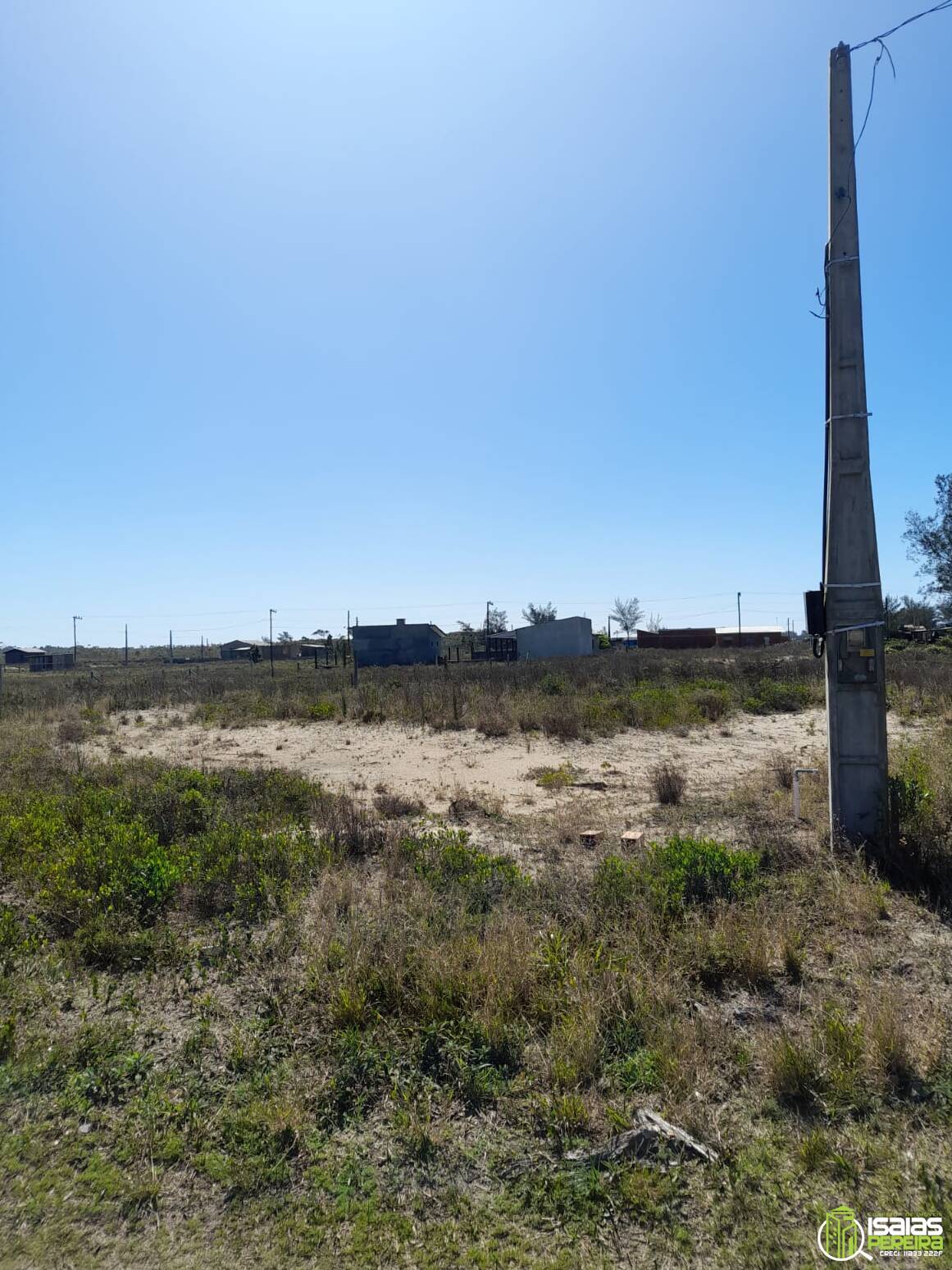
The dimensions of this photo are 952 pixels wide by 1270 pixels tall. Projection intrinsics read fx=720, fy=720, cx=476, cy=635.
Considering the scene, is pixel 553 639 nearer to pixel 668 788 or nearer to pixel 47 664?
pixel 668 788

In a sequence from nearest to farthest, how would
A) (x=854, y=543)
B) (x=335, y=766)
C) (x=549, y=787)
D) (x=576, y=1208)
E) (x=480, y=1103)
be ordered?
(x=576, y=1208)
(x=480, y=1103)
(x=854, y=543)
(x=549, y=787)
(x=335, y=766)

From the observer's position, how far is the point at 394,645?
4938 centimetres

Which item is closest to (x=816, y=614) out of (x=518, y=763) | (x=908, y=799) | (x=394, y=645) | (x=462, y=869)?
(x=908, y=799)

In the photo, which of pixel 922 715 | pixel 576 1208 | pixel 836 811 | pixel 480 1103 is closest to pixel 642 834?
pixel 836 811

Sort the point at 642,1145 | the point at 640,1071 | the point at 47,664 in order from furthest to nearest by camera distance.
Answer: the point at 47,664, the point at 640,1071, the point at 642,1145

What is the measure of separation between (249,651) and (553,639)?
37.0 m

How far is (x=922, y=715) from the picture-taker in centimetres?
1511

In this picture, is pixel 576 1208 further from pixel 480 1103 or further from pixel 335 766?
pixel 335 766

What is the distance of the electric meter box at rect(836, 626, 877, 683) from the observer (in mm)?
5891

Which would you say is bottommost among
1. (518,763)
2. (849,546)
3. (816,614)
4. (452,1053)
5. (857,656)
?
(452,1053)

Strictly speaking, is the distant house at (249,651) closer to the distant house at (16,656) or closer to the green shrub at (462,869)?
the distant house at (16,656)

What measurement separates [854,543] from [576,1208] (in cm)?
520

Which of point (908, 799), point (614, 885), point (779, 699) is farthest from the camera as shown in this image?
point (779, 699)

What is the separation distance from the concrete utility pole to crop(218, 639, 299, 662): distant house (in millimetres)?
67873
